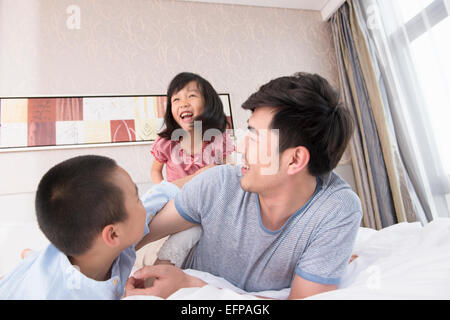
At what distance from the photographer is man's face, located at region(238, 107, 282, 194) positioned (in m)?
0.87

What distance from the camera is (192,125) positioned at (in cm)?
163

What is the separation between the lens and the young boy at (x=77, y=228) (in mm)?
632

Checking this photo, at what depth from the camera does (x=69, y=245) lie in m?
0.65

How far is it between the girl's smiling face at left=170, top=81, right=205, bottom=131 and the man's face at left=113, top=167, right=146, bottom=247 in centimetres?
93

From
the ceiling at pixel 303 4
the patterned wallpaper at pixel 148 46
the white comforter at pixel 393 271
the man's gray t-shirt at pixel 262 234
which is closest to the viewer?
the white comforter at pixel 393 271

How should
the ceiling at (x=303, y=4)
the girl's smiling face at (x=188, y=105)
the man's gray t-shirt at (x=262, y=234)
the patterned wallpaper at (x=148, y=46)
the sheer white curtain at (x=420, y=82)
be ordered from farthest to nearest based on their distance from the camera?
the ceiling at (x=303, y=4) → the patterned wallpaper at (x=148, y=46) → the sheer white curtain at (x=420, y=82) → the girl's smiling face at (x=188, y=105) → the man's gray t-shirt at (x=262, y=234)

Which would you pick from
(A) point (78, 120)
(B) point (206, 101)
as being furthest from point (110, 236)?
(A) point (78, 120)

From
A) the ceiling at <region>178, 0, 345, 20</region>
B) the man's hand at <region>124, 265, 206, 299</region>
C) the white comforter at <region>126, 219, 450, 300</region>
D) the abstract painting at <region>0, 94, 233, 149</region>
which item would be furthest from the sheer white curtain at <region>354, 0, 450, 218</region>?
the man's hand at <region>124, 265, 206, 299</region>

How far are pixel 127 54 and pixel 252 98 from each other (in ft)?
5.82

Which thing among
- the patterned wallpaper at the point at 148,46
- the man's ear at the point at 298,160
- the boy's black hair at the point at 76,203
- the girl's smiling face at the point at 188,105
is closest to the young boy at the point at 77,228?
the boy's black hair at the point at 76,203

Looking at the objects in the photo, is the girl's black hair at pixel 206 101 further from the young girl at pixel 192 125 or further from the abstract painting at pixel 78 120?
the abstract painting at pixel 78 120

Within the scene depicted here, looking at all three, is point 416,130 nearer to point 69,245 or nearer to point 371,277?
point 371,277

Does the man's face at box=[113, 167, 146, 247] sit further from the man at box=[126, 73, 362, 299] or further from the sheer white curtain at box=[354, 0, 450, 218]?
the sheer white curtain at box=[354, 0, 450, 218]
